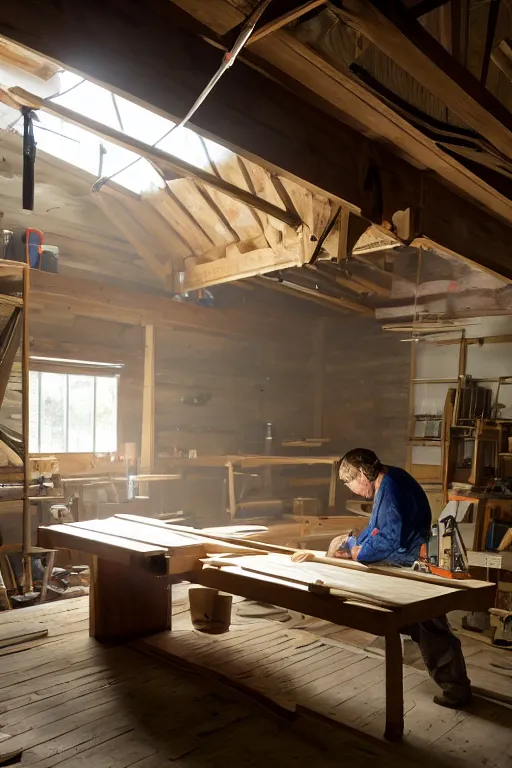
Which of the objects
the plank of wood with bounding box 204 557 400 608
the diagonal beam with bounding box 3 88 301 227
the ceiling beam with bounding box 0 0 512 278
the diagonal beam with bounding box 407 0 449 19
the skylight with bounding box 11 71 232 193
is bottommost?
the plank of wood with bounding box 204 557 400 608

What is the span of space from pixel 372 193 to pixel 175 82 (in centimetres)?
130

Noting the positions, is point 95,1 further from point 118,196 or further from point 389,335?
point 389,335

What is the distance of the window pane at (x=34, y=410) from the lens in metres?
6.43

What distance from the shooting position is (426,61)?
2.24m

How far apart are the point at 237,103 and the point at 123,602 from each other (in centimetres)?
322

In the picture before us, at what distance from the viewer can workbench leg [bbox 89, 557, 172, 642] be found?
13.6 feet

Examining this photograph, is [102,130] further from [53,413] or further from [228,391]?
[228,391]

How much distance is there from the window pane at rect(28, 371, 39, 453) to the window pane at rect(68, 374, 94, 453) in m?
0.38

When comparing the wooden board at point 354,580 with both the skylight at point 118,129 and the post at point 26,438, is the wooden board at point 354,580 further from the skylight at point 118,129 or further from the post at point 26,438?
the skylight at point 118,129

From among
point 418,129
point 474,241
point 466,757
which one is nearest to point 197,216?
point 474,241

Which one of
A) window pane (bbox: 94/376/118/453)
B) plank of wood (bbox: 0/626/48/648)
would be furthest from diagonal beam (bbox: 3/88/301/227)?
window pane (bbox: 94/376/118/453)

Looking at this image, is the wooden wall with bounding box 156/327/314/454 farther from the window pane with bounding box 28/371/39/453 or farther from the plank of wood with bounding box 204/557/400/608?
the plank of wood with bounding box 204/557/400/608

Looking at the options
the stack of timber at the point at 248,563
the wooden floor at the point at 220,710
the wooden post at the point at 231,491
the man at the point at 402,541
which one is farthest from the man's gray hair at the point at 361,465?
the wooden post at the point at 231,491

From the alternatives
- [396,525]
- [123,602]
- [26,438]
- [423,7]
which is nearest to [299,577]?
[396,525]
